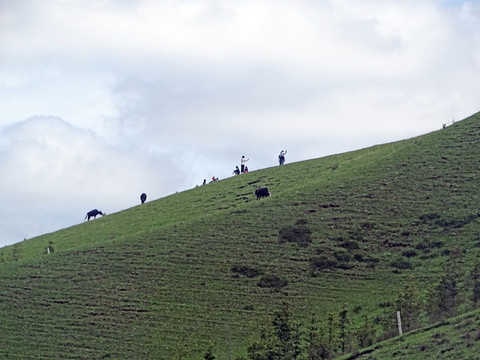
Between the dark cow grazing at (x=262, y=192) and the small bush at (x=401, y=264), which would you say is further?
the dark cow grazing at (x=262, y=192)

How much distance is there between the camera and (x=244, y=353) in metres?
46.6

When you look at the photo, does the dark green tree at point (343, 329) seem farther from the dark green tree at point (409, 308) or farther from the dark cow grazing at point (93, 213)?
the dark cow grazing at point (93, 213)

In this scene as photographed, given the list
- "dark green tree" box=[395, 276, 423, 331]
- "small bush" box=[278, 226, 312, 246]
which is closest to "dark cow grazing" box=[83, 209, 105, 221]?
"small bush" box=[278, 226, 312, 246]

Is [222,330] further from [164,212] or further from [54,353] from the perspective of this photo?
[164,212]

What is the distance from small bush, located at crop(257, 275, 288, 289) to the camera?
56.2 metres

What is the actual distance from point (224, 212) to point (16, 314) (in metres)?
21.3

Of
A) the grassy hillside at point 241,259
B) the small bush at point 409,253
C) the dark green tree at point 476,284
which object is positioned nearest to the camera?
the dark green tree at point 476,284

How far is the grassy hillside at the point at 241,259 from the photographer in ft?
168

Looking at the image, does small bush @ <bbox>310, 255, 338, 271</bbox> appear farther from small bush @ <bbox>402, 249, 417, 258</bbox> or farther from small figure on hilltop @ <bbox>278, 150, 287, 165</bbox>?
small figure on hilltop @ <bbox>278, 150, 287, 165</bbox>

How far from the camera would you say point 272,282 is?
56.7m

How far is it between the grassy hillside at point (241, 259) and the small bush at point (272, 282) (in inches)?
4.8

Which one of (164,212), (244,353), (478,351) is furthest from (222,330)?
(164,212)

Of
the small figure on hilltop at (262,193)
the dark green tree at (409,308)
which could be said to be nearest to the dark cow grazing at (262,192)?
the small figure on hilltop at (262,193)

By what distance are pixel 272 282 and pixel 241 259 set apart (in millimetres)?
4649
